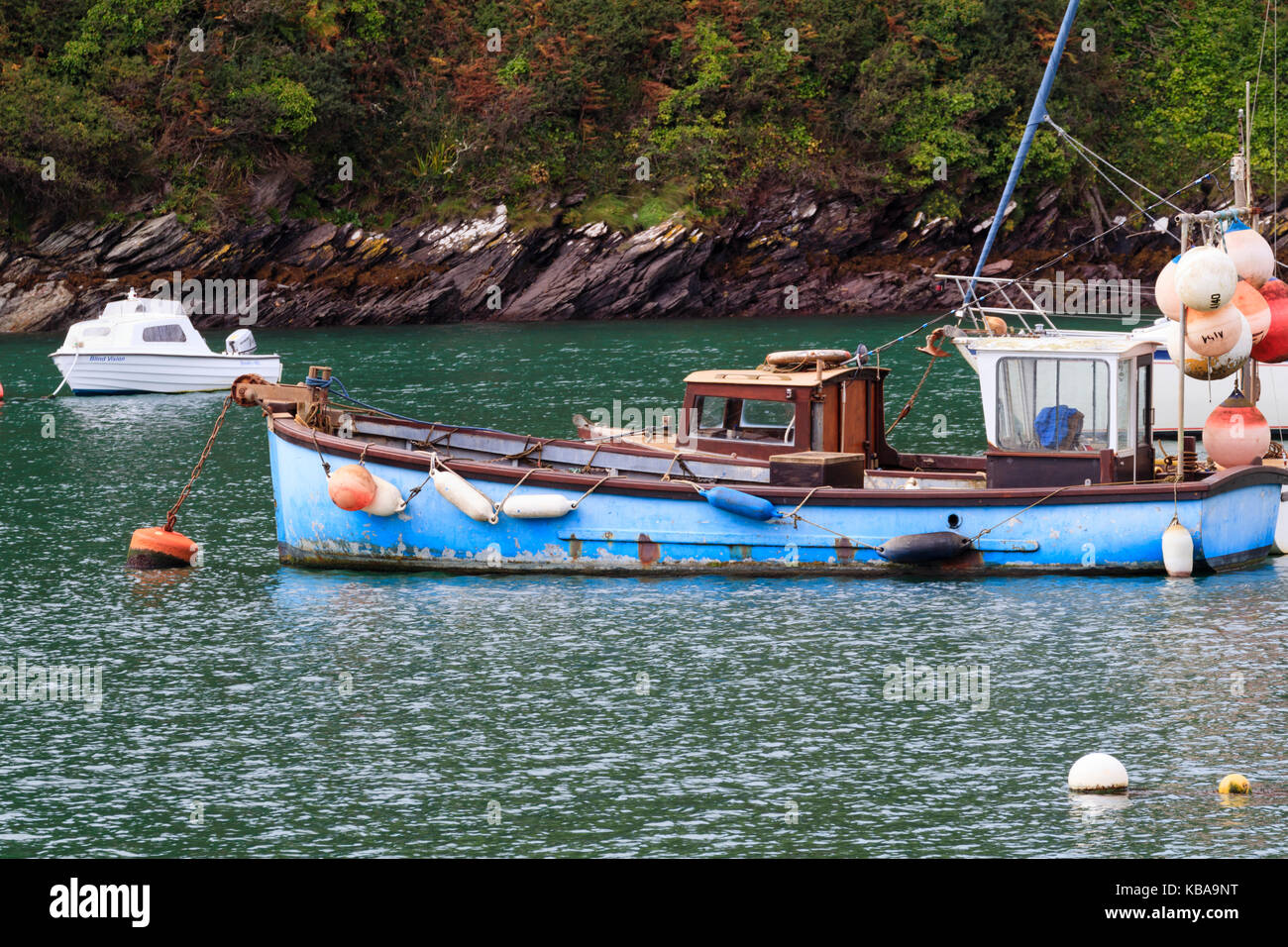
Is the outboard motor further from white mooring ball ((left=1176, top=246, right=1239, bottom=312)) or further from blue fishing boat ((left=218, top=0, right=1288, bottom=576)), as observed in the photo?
white mooring ball ((left=1176, top=246, right=1239, bottom=312))

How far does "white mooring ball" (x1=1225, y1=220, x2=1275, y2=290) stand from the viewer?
23297 millimetres

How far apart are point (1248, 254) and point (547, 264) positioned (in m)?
51.7

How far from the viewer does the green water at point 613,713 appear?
13.6 meters

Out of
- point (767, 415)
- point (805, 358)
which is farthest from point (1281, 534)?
point (767, 415)

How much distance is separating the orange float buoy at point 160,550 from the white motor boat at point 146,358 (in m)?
22.7

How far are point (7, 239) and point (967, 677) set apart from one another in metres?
59.6

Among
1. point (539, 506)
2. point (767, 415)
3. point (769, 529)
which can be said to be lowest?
point (769, 529)

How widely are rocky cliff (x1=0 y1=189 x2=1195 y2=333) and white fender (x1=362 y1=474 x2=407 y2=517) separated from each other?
48279 mm

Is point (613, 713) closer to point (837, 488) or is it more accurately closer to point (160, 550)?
point (837, 488)

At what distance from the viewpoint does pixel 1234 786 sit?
1397cm

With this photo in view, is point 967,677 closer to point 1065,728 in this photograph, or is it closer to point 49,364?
point 1065,728

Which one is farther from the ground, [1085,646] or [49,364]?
[49,364]

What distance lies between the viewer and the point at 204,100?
72500 mm
